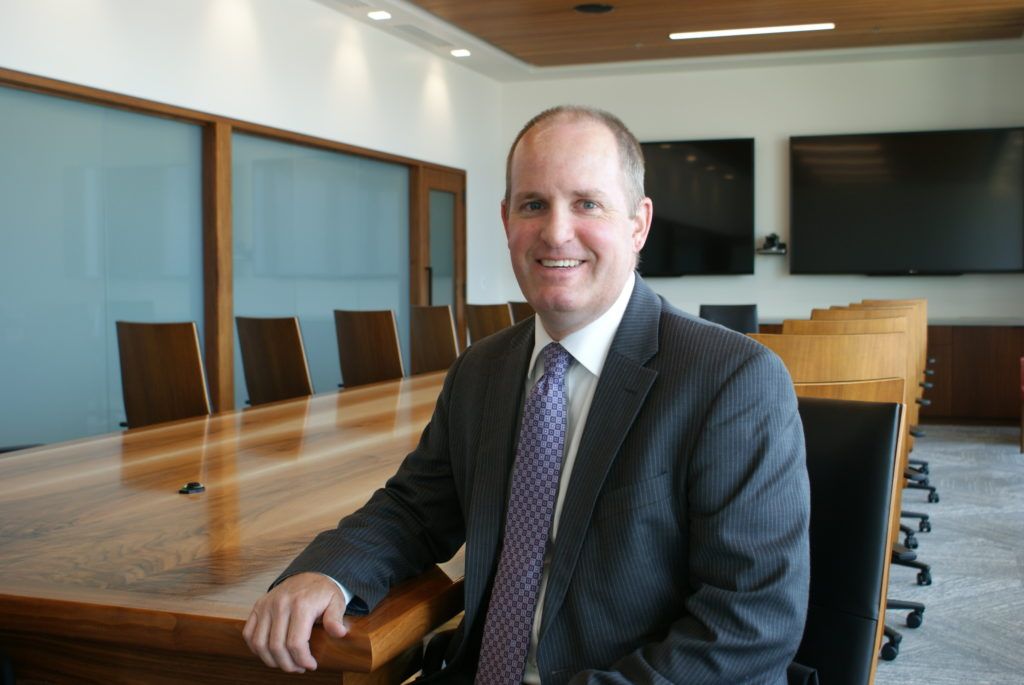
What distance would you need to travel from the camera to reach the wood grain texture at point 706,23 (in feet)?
24.8

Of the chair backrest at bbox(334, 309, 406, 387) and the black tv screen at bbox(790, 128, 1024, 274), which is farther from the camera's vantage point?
the black tv screen at bbox(790, 128, 1024, 274)

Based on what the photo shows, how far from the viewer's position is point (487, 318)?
5.86 meters

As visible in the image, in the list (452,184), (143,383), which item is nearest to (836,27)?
(452,184)

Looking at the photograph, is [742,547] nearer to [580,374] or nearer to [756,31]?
[580,374]

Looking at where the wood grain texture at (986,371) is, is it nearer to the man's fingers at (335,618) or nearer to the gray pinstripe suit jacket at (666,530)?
the gray pinstripe suit jacket at (666,530)

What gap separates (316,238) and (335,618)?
6558 mm

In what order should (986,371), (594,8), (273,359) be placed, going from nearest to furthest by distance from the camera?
(273,359)
(594,8)
(986,371)

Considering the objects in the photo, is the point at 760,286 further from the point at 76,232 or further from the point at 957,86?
the point at 76,232

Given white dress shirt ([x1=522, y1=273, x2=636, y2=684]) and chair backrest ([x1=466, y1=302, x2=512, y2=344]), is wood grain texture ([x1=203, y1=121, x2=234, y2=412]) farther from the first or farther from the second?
white dress shirt ([x1=522, y1=273, x2=636, y2=684])

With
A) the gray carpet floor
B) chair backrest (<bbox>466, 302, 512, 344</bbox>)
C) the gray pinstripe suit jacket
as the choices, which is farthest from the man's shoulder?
chair backrest (<bbox>466, 302, 512, 344</bbox>)

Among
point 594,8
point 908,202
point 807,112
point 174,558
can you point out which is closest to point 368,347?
point 174,558

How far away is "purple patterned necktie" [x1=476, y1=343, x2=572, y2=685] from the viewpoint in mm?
1428

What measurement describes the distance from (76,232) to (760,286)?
6324 millimetres

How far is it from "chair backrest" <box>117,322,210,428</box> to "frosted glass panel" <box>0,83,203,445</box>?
197cm
